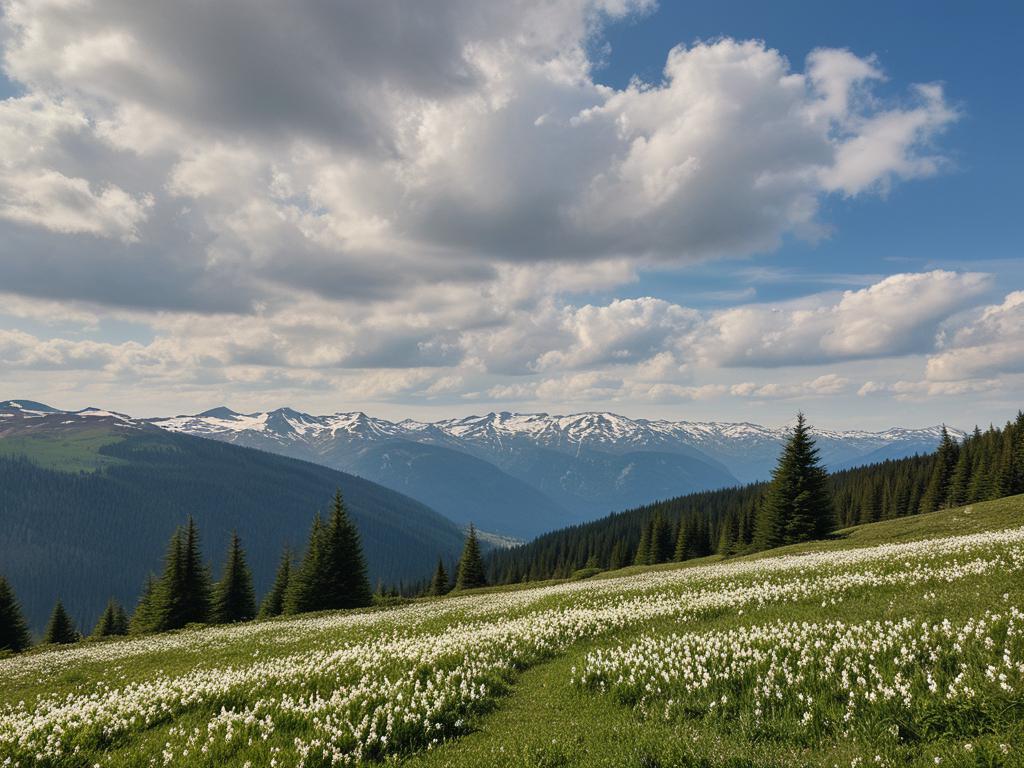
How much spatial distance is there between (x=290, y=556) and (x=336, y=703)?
2989 inches

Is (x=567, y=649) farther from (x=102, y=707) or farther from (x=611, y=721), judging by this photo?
(x=102, y=707)

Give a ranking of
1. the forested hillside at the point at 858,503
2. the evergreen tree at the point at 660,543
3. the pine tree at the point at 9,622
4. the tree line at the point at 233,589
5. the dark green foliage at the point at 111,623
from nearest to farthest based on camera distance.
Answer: the tree line at the point at 233,589 < the pine tree at the point at 9,622 < the dark green foliage at the point at 111,623 < the forested hillside at the point at 858,503 < the evergreen tree at the point at 660,543

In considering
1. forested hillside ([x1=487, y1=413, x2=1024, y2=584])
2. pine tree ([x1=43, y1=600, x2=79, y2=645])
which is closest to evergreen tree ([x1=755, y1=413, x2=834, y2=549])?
forested hillside ([x1=487, y1=413, x2=1024, y2=584])

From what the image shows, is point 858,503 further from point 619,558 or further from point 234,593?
point 234,593

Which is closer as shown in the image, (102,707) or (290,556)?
(102,707)

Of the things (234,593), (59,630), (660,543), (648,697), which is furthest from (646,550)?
(648,697)

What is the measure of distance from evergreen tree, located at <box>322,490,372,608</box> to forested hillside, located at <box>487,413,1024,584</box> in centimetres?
4835

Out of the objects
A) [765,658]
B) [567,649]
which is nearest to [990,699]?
[765,658]

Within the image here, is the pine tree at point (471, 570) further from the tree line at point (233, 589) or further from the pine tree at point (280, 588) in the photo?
the tree line at point (233, 589)

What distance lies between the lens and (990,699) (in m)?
6.16

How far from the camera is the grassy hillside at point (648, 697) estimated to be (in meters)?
6.35

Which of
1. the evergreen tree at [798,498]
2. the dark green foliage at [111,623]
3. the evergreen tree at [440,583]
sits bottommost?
the dark green foliage at [111,623]

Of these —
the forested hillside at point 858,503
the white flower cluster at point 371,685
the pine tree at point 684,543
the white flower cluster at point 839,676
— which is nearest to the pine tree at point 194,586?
the white flower cluster at point 371,685

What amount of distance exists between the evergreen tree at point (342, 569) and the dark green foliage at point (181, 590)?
1702cm
